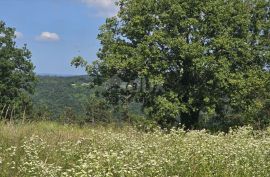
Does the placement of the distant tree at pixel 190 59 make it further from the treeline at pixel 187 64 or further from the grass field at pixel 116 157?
the grass field at pixel 116 157

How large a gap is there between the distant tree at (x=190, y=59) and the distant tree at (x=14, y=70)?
2740 cm

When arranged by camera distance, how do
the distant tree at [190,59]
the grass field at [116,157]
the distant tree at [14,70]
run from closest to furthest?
the grass field at [116,157]
the distant tree at [190,59]
the distant tree at [14,70]

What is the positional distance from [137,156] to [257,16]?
97.5 ft

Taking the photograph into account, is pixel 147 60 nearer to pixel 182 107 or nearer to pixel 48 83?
pixel 182 107

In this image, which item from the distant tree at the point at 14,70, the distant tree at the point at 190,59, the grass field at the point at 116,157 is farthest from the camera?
the distant tree at the point at 14,70

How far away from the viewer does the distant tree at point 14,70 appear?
5728cm

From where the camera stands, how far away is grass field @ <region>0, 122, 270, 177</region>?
6621mm

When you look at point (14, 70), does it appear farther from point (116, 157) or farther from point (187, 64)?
point (116, 157)

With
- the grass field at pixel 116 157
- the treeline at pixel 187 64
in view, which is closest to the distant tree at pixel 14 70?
the treeline at pixel 187 64

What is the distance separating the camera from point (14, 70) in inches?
2362

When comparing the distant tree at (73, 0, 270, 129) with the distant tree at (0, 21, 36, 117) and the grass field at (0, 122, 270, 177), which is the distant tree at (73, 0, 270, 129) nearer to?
the grass field at (0, 122, 270, 177)

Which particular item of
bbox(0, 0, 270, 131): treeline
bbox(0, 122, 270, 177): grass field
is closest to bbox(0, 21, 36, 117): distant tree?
bbox(0, 0, 270, 131): treeline

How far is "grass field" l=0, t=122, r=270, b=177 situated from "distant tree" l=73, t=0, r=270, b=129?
19317 mm

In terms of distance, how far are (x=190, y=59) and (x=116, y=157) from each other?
79.3 ft
